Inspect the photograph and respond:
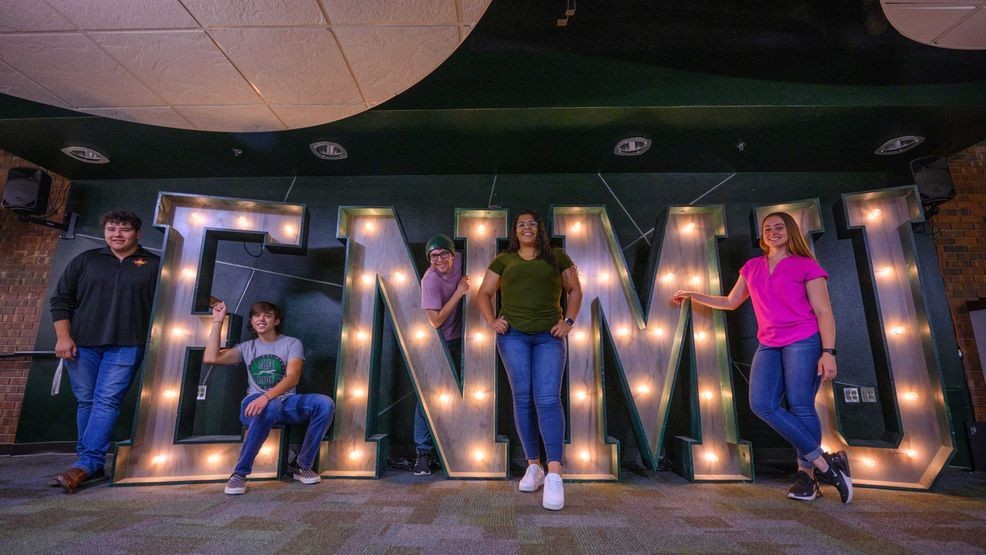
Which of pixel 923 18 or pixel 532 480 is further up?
pixel 923 18

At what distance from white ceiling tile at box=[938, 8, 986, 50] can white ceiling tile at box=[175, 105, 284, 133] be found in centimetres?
442

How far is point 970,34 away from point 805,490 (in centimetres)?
293

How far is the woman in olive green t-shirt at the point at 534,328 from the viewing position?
7.66 ft

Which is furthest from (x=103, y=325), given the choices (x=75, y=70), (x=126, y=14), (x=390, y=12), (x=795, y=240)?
(x=795, y=240)

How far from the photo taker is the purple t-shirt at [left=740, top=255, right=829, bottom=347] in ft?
7.79

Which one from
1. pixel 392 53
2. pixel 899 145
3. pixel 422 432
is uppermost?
pixel 392 53

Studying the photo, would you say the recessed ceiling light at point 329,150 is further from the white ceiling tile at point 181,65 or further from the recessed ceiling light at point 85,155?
the recessed ceiling light at point 85,155

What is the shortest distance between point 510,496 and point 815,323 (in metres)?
1.96

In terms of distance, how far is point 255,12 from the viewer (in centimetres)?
228

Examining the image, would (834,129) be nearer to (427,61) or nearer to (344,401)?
(427,61)

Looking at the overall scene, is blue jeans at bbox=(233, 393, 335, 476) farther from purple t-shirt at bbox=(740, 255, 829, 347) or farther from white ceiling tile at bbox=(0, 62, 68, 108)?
purple t-shirt at bbox=(740, 255, 829, 347)

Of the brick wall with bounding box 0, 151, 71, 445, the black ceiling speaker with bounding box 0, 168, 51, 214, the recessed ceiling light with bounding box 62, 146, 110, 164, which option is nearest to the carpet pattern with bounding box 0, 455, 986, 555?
the brick wall with bounding box 0, 151, 71, 445

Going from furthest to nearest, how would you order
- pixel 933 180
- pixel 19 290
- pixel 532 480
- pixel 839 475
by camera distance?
pixel 19 290
pixel 933 180
pixel 532 480
pixel 839 475

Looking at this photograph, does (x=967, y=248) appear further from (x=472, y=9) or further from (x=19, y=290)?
(x=19, y=290)
